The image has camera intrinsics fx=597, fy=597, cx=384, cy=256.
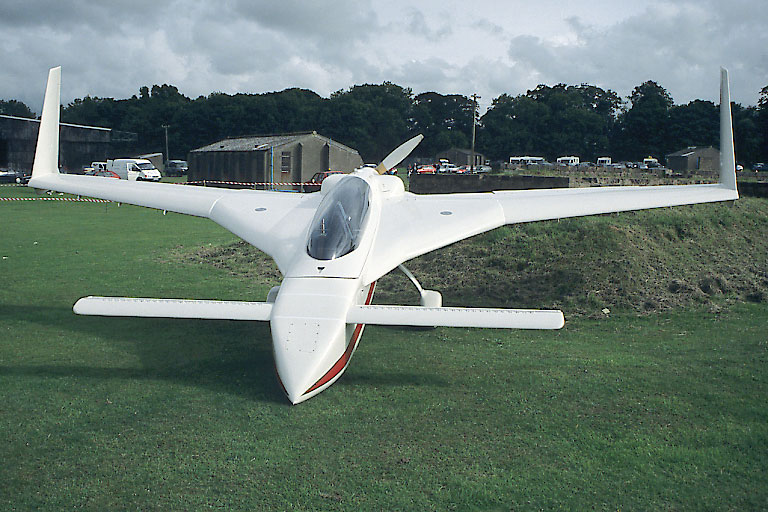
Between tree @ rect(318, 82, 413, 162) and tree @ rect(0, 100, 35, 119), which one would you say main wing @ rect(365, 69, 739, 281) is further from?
tree @ rect(0, 100, 35, 119)

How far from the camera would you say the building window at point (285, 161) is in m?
40.5

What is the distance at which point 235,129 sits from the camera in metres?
86.8

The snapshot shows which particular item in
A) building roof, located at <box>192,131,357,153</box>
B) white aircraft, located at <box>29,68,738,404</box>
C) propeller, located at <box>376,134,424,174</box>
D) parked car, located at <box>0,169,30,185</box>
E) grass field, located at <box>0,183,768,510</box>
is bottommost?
grass field, located at <box>0,183,768,510</box>

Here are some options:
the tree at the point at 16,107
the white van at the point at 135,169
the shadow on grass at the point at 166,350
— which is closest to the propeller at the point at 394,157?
the shadow on grass at the point at 166,350

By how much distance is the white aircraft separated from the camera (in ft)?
21.6

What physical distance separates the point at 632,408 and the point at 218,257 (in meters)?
12.5

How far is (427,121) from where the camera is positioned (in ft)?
327

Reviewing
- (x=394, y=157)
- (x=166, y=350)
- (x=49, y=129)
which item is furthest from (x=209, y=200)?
(x=394, y=157)

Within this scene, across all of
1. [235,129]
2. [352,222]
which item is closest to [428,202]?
[352,222]

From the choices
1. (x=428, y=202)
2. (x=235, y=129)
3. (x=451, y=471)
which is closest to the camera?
(x=451, y=471)

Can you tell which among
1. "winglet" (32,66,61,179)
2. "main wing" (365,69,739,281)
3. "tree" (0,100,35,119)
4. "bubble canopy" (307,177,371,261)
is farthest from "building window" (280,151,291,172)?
"tree" (0,100,35,119)

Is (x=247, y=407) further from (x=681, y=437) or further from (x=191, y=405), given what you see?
(x=681, y=437)

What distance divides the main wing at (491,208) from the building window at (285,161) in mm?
30083

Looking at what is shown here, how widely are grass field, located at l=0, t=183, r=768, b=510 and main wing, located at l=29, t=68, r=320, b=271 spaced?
5.63 ft
